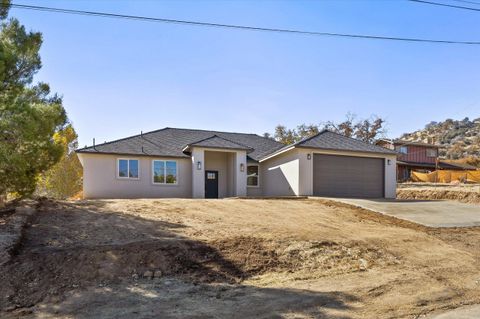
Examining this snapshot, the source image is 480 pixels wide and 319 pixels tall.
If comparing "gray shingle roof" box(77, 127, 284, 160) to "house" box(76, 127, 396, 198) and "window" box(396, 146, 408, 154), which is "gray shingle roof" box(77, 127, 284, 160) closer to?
"house" box(76, 127, 396, 198)

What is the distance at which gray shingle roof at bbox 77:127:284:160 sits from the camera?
22.7 metres

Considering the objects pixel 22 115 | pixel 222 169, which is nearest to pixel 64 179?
pixel 222 169

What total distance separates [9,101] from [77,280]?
5.18 m

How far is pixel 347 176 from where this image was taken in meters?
23.3

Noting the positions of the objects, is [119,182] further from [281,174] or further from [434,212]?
[434,212]

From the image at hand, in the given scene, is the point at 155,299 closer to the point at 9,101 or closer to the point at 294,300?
the point at 294,300

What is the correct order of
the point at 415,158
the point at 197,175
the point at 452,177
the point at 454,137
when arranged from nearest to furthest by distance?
1. the point at 197,175
2. the point at 452,177
3. the point at 415,158
4. the point at 454,137

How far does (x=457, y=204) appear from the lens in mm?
20312

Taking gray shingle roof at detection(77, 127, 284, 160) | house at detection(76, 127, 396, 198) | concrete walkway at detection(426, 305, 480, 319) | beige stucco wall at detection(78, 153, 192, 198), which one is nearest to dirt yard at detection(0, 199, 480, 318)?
concrete walkway at detection(426, 305, 480, 319)

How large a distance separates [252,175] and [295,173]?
4301mm

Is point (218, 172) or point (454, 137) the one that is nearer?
point (218, 172)

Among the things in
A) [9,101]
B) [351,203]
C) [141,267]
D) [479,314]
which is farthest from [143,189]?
[479,314]

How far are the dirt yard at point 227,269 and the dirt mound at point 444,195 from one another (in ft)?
31.9

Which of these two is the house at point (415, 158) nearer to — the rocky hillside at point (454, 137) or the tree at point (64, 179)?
the rocky hillside at point (454, 137)
